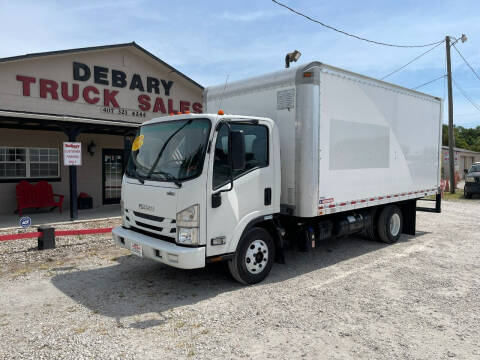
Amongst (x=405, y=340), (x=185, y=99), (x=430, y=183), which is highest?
(x=185, y=99)

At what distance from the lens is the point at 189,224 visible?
4.56m

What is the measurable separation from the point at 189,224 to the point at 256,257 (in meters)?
1.32

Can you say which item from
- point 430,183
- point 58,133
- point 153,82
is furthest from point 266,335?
point 153,82

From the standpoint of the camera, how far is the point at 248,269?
5.29 m

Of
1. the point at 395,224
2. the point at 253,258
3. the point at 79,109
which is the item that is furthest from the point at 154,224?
the point at 79,109

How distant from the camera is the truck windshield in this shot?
4723 mm

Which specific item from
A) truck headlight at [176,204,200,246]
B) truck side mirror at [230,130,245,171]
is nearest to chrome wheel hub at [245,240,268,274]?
truck headlight at [176,204,200,246]

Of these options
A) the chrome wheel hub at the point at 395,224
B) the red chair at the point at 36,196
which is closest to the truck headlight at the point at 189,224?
the chrome wheel hub at the point at 395,224

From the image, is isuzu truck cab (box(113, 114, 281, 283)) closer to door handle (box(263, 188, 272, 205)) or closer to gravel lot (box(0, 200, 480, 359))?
door handle (box(263, 188, 272, 205))

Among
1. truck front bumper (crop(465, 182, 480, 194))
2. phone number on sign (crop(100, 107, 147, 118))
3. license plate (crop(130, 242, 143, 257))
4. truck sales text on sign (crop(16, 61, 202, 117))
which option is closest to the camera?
license plate (crop(130, 242, 143, 257))

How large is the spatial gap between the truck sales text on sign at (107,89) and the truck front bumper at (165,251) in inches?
346

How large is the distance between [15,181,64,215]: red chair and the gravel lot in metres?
4.69

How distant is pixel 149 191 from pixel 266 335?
2346mm

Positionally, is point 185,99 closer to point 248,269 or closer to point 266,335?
point 248,269
